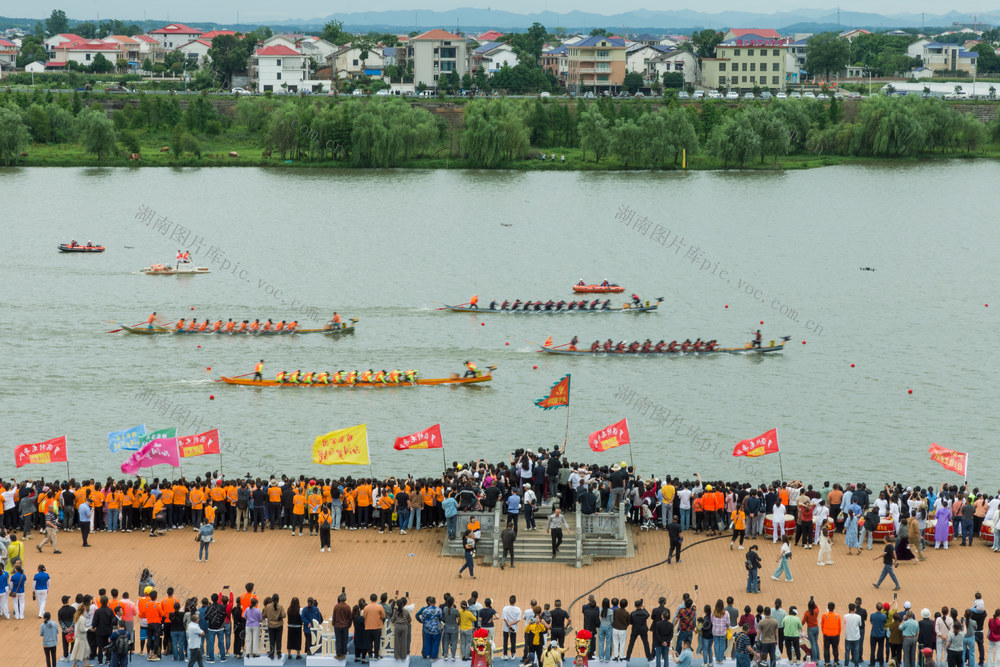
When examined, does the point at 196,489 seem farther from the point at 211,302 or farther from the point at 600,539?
the point at 211,302

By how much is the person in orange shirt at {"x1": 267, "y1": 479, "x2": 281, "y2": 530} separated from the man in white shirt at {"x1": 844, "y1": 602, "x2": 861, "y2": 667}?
37.0 ft

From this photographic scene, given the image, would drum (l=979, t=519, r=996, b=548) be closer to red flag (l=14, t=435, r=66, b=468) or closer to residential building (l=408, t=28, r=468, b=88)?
red flag (l=14, t=435, r=66, b=468)

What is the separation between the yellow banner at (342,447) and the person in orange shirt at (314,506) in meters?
0.81

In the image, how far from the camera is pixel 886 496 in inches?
931

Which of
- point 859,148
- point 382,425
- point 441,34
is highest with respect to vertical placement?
point 441,34

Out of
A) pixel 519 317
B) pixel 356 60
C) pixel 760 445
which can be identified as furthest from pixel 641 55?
pixel 760 445

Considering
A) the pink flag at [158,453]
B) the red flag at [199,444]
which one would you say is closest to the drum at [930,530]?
the red flag at [199,444]

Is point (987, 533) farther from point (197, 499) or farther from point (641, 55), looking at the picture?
point (641, 55)

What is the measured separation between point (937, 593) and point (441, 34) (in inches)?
5038

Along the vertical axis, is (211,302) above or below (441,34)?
below

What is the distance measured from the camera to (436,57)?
468 feet

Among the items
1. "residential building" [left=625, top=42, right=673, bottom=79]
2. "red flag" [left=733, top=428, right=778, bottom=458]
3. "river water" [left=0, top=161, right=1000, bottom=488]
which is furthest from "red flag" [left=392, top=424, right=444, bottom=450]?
"residential building" [left=625, top=42, right=673, bottom=79]

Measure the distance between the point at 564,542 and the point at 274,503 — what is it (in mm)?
5802

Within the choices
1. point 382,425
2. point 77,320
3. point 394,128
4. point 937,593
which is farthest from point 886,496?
point 394,128
